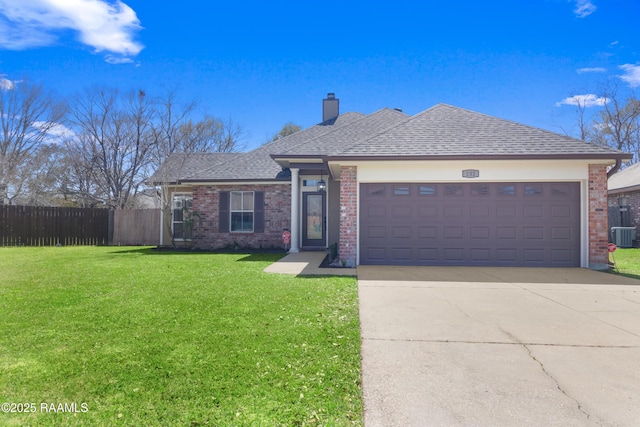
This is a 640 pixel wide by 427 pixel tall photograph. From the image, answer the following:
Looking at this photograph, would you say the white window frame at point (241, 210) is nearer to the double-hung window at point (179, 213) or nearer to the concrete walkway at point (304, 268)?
the double-hung window at point (179, 213)

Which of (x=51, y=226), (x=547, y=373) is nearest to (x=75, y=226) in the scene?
(x=51, y=226)

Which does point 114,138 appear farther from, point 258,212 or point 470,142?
point 470,142

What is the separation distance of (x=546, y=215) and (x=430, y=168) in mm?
3216

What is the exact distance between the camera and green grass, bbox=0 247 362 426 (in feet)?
8.41

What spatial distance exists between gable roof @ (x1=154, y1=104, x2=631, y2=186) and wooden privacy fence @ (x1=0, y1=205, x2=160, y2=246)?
5.10m

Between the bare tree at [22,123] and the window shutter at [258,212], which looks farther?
the bare tree at [22,123]

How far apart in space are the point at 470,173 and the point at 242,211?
8273 mm

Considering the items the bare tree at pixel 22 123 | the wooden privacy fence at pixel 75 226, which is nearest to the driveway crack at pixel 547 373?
the wooden privacy fence at pixel 75 226

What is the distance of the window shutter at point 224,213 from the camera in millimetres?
13938

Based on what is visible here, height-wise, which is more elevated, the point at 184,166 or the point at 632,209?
the point at 184,166

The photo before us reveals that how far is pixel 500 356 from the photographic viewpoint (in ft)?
11.9

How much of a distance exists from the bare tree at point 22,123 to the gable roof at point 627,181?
105 feet

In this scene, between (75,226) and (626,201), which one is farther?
(626,201)

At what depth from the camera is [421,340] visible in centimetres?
405
